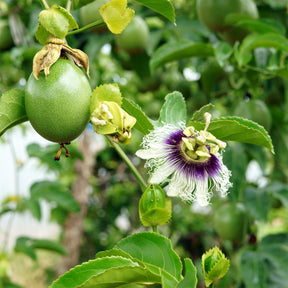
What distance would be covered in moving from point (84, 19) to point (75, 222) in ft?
5.30

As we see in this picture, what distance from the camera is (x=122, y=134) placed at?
0.46 meters

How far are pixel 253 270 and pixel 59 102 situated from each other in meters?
0.96

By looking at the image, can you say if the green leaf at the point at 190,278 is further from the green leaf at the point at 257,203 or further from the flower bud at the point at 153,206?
the green leaf at the point at 257,203

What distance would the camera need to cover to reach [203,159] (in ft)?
1.70

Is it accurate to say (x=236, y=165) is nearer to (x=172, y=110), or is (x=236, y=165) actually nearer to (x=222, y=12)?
(x=222, y=12)

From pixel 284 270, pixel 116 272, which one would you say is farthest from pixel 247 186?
pixel 116 272

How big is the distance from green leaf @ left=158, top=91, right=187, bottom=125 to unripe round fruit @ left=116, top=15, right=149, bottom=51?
839 mm

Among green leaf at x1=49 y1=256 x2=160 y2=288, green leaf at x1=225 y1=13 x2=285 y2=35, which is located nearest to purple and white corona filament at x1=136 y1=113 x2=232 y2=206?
green leaf at x1=49 y1=256 x2=160 y2=288

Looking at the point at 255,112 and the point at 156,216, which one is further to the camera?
the point at 255,112

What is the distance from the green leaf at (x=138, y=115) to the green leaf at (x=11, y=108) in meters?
0.13

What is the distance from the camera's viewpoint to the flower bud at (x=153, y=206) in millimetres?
496

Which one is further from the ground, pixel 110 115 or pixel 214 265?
pixel 110 115

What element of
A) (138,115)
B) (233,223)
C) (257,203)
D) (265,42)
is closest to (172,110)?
(138,115)

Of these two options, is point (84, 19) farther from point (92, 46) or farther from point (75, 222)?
point (75, 222)
